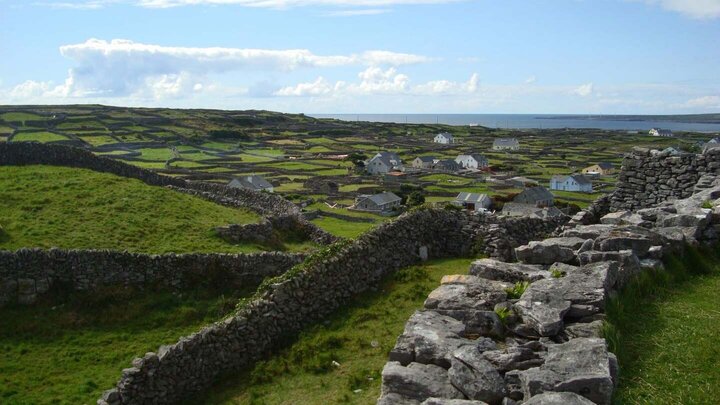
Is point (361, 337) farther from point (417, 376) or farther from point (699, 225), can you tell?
point (699, 225)

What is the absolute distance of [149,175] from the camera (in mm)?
35500

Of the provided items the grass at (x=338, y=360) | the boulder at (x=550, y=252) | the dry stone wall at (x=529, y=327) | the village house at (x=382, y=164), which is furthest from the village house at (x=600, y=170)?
the boulder at (x=550, y=252)

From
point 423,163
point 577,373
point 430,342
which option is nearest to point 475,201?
point 423,163

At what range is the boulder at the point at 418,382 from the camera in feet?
22.9

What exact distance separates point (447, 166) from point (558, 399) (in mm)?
146426

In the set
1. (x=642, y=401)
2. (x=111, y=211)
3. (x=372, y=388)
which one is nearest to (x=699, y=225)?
(x=642, y=401)

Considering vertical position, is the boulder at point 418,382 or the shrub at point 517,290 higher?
the shrub at point 517,290

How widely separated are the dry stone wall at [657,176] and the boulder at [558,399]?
47.8 ft

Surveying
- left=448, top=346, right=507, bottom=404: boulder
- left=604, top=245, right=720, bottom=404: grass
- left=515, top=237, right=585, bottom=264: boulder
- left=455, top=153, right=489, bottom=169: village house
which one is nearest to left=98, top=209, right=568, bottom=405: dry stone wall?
left=515, top=237, right=585, bottom=264: boulder

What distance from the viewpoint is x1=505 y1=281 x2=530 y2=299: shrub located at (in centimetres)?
976

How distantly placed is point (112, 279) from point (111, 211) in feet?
23.4

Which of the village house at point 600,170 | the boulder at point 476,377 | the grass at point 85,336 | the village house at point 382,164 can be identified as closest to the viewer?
the boulder at point 476,377

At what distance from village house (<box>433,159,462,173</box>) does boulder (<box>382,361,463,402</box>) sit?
457 ft

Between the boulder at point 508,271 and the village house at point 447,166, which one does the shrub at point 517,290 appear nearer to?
the boulder at point 508,271
